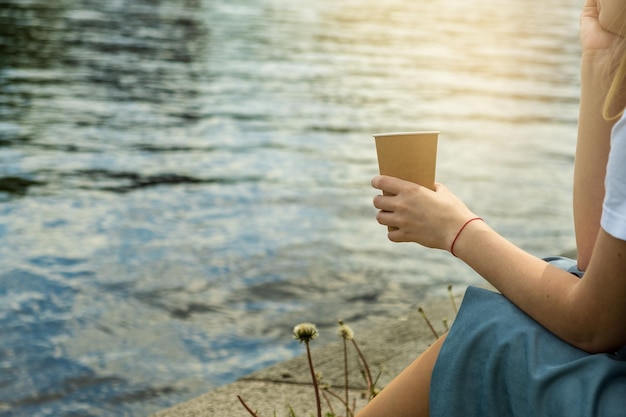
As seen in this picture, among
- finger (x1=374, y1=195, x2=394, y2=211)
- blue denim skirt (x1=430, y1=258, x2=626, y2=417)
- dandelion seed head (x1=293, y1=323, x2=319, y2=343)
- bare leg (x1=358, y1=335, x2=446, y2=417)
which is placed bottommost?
dandelion seed head (x1=293, y1=323, x2=319, y2=343)

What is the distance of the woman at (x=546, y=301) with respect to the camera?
1.77m

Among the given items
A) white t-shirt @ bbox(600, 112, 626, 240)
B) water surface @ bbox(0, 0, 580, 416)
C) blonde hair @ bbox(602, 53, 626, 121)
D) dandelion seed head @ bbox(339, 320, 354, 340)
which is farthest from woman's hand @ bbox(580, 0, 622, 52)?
water surface @ bbox(0, 0, 580, 416)

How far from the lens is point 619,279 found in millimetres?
1784

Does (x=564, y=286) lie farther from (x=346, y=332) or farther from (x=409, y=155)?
(x=346, y=332)

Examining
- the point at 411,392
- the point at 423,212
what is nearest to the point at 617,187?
the point at 423,212

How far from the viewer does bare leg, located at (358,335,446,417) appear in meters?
2.08

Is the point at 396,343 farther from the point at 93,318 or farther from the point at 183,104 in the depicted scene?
the point at 183,104

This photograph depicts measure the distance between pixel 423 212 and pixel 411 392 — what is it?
0.39 metres

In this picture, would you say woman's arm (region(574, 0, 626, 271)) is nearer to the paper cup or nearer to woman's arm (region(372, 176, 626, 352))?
woman's arm (region(372, 176, 626, 352))

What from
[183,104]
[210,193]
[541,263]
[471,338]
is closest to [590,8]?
[541,263]

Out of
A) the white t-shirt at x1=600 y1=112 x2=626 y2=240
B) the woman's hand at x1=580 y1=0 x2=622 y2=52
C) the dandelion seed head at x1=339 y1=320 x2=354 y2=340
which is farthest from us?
the dandelion seed head at x1=339 y1=320 x2=354 y2=340

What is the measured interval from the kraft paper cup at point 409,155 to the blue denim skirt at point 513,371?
0.27 m

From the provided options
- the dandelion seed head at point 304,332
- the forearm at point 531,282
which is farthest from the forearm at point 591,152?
the dandelion seed head at point 304,332

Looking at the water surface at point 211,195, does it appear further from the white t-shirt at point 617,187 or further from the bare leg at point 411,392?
the white t-shirt at point 617,187
